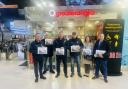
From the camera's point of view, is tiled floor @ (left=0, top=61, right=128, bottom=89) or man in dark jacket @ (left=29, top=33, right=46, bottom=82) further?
man in dark jacket @ (left=29, top=33, right=46, bottom=82)

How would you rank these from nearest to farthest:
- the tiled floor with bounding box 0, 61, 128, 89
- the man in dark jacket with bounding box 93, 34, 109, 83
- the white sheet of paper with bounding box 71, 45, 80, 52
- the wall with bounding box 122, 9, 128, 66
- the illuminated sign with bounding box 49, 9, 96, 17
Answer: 1. the tiled floor with bounding box 0, 61, 128, 89
2. the man in dark jacket with bounding box 93, 34, 109, 83
3. the white sheet of paper with bounding box 71, 45, 80, 52
4. the wall with bounding box 122, 9, 128, 66
5. the illuminated sign with bounding box 49, 9, 96, 17

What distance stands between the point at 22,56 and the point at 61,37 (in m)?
7.02

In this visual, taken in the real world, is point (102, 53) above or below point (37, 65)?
above

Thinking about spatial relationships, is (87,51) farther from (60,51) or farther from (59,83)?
(59,83)

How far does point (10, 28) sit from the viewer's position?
2064 centimetres

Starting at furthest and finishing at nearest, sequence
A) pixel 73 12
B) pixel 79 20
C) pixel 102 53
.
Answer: pixel 79 20 → pixel 73 12 → pixel 102 53

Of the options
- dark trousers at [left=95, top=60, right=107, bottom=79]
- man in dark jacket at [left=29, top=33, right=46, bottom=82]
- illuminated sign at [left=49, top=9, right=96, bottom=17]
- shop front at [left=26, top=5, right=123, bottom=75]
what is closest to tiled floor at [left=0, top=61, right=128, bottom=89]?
dark trousers at [left=95, top=60, right=107, bottom=79]

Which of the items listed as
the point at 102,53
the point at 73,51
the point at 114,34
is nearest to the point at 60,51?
the point at 73,51

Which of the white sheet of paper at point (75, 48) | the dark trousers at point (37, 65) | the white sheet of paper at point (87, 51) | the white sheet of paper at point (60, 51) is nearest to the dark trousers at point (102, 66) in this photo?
the white sheet of paper at point (87, 51)

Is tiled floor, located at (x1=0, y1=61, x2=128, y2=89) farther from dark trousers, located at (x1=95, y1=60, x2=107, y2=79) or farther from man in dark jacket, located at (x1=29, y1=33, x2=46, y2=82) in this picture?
man in dark jacket, located at (x1=29, y1=33, x2=46, y2=82)

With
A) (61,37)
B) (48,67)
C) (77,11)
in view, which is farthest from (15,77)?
(77,11)

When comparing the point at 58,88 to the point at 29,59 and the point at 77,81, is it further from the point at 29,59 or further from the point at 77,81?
the point at 29,59

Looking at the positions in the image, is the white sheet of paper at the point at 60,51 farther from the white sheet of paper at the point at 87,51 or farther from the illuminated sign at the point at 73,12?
the illuminated sign at the point at 73,12

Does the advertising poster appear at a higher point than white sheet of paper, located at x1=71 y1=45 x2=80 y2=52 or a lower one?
higher
